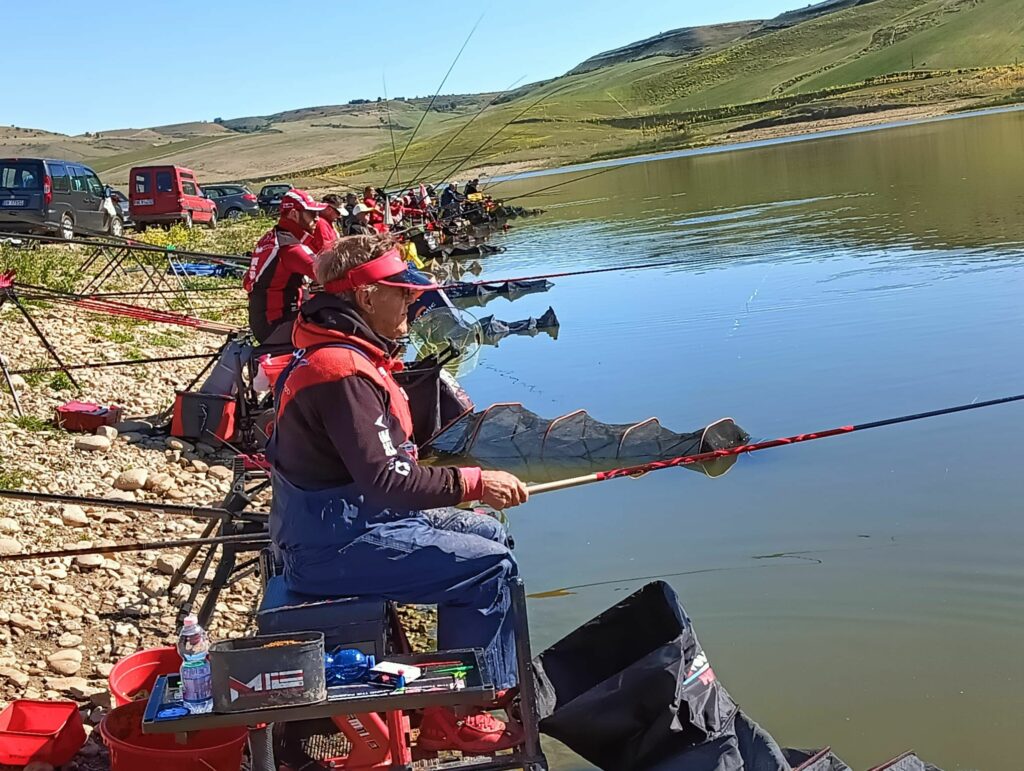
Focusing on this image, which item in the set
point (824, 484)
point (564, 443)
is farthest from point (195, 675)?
point (564, 443)

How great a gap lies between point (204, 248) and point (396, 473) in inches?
787

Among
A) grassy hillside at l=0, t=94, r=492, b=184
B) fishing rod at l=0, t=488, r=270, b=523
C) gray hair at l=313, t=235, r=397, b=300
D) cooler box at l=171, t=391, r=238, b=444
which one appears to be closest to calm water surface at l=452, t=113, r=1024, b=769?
fishing rod at l=0, t=488, r=270, b=523

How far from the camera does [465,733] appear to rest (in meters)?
3.66

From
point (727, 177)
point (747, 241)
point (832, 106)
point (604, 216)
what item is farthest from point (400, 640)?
point (832, 106)

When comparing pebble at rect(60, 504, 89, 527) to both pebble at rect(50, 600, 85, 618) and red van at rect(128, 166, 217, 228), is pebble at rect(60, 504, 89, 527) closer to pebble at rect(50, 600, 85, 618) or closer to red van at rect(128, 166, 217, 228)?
pebble at rect(50, 600, 85, 618)

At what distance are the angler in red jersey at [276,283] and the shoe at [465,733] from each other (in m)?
4.51

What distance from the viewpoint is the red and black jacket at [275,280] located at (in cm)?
796

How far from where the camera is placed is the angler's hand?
360 centimetres

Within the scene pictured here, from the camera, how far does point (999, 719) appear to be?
461 cm

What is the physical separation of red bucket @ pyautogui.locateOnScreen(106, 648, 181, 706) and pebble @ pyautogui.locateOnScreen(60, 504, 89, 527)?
7.92ft

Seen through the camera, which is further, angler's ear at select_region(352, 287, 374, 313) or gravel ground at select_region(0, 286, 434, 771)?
gravel ground at select_region(0, 286, 434, 771)

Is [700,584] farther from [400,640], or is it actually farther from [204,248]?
[204,248]

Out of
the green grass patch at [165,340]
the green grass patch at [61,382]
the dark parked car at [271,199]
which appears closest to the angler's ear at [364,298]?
the green grass patch at [61,382]

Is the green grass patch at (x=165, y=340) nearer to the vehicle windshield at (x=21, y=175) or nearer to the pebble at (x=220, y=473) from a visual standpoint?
the pebble at (x=220, y=473)
